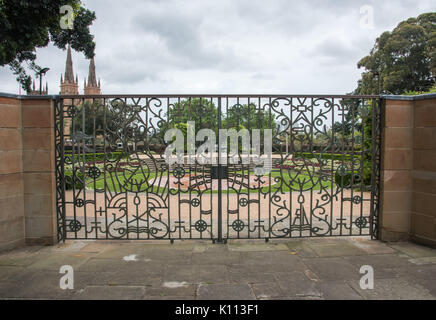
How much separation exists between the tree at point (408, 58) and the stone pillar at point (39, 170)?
30504 mm

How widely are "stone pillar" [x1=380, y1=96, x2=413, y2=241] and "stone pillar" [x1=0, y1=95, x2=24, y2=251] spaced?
224 inches

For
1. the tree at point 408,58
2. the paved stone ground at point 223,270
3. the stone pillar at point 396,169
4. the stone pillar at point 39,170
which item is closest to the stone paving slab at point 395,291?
the paved stone ground at point 223,270

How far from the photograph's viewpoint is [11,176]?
422 cm

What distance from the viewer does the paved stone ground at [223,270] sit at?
2957 mm

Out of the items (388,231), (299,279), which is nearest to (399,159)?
(388,231)

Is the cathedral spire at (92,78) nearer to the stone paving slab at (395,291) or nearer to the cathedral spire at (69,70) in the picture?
the cathedral spire at (69,70)

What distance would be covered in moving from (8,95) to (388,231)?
6.19m

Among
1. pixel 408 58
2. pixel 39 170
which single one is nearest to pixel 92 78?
pixel 408 58

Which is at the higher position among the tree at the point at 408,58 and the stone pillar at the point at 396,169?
the tree at the point at 408,58

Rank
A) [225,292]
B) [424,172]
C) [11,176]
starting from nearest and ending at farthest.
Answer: [225,292] → [11,176] → [424,172]

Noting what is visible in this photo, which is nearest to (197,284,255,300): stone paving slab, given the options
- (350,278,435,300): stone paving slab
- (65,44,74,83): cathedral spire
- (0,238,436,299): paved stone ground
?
(0,238,436,299): paved stone ground

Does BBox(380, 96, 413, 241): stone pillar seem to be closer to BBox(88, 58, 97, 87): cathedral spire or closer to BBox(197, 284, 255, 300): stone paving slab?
BBox(197, 284, 255, 300): stone paving slab

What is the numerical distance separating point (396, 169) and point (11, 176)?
5.96 meters

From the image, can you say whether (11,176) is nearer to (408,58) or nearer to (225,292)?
(225,292)
